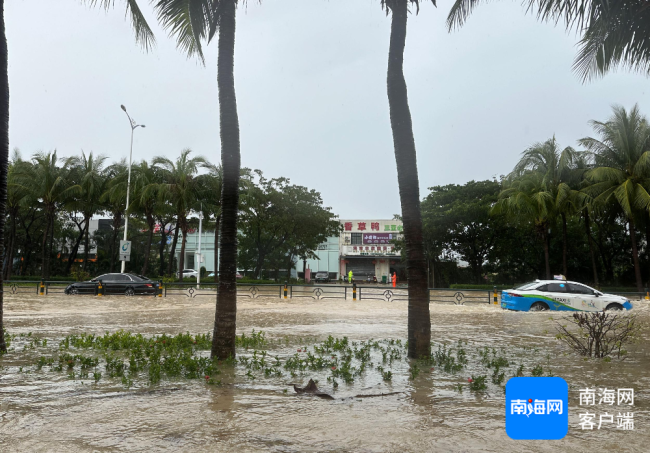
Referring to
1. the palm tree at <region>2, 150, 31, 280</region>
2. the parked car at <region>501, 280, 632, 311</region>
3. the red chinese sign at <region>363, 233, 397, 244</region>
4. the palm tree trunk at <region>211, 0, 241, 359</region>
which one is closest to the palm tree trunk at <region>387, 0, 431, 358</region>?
the palm tree trunk at <region>211, 0, 241, 359</region>

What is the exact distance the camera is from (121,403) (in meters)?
5.80

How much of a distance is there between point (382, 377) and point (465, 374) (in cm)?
128

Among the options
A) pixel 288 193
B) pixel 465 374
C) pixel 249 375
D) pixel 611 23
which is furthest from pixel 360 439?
pixel 288 193

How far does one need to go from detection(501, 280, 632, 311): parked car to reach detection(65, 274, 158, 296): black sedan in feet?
61.3

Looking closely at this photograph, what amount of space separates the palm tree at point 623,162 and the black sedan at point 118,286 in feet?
87.3

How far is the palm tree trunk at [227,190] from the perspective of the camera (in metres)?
8.29

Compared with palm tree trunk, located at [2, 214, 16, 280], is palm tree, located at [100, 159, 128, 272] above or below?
above

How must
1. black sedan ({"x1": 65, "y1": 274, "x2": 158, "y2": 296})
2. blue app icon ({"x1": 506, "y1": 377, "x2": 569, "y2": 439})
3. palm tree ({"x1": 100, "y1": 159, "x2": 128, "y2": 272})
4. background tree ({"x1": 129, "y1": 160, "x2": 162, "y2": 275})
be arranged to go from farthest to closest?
palm tree ({"x1": 100, "y1": 159, "x2": 128, "y2": 272}) < background tree ({"x1": 129, "y1": 160, "x2": 162, "y2": 275}) < black sedan ({"x1": 65, "y1": 274, "x2": 158, "y2": 296}) < blue app icon ({"x1": 506, "y1": 377, "x2": 569, "y2": 439})

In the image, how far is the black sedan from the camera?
27875 millimetres

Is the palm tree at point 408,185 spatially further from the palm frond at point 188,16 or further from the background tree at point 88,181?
the background tree at point 88,181

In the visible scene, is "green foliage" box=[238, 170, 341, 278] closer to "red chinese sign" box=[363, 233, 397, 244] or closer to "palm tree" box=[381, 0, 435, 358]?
"red chinese sign" box=[363, 233, 397, 244]

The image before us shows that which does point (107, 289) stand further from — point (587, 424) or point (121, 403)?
point (587, 424)

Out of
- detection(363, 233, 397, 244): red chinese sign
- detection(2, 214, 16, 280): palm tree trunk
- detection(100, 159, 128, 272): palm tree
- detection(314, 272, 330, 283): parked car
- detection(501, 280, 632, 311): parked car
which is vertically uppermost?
detection(100, 159, 128, 272): palm tree

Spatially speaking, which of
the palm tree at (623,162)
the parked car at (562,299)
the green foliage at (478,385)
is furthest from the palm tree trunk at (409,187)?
the palm tree at (623,162)
